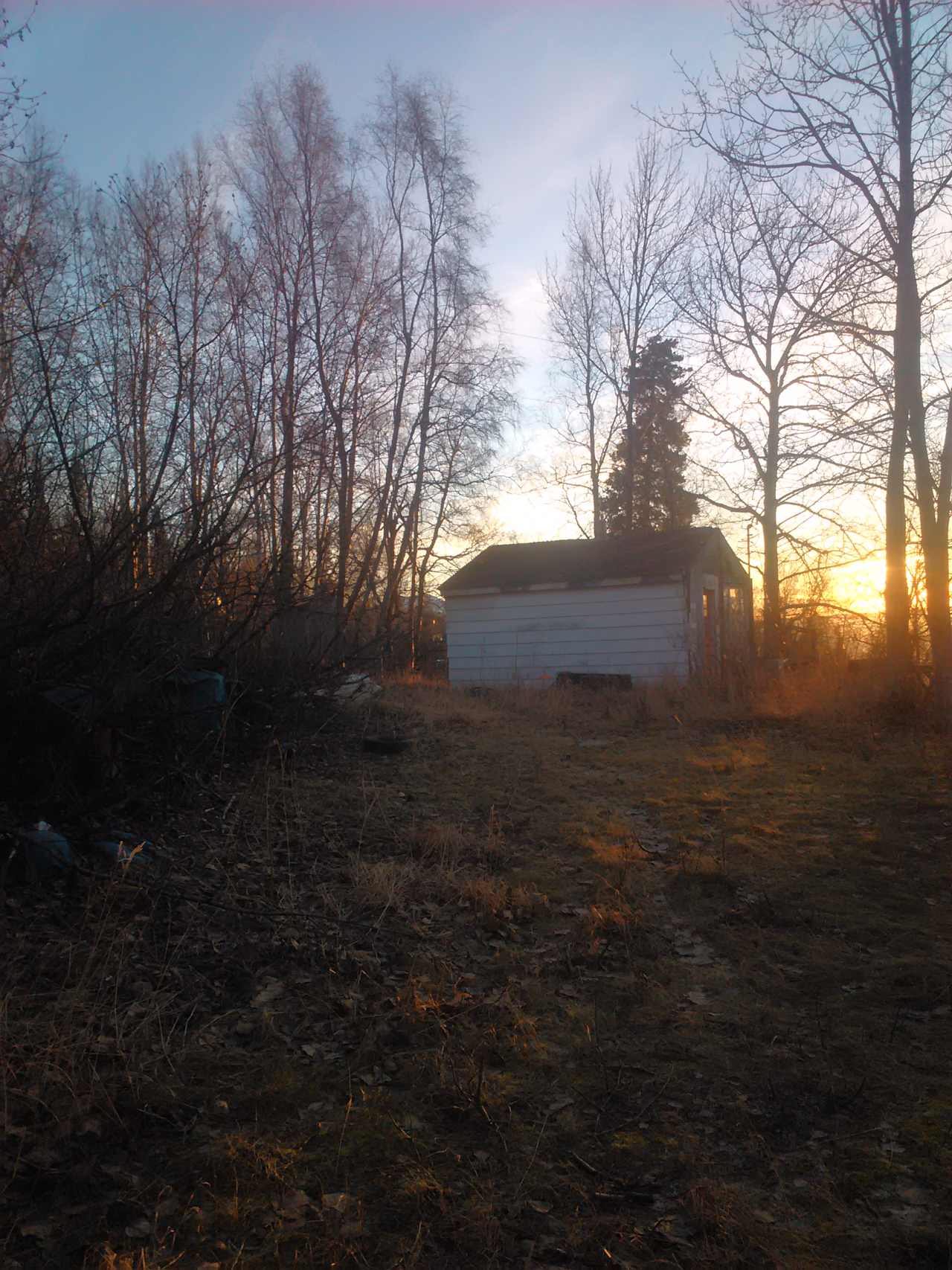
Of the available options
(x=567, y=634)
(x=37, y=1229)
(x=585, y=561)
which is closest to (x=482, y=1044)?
(x=37, y=1229)

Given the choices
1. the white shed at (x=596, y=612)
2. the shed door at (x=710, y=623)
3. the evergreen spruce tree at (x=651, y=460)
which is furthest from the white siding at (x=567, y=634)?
the evergreen spruce tree at (x=651, y=460)

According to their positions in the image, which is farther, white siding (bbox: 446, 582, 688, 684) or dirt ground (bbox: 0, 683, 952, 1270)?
white siding (bbox: 446, 582, 688, 684)

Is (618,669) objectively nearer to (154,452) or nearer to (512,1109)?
(154,452)

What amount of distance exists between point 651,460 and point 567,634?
12.0 m

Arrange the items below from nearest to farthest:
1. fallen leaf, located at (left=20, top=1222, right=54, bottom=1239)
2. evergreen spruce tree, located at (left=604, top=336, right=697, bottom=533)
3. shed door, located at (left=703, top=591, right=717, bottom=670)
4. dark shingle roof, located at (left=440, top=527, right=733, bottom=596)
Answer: fallen leaf, located at (left=20, top=1222, right=54, bottom=1239) < dark shingle roof, located at (left=440, top=527, right=733, bottom=596) < shed door, located at (left=703, top=591, right=717, bottom=670) < evergreen spruce tree, located at (left=604, top=336, right=697, bottom=533)

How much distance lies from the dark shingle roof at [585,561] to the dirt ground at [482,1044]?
11048 millimetres

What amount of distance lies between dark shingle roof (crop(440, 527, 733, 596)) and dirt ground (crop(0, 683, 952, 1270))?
11048mm

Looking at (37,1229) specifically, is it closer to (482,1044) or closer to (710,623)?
(482,1044)

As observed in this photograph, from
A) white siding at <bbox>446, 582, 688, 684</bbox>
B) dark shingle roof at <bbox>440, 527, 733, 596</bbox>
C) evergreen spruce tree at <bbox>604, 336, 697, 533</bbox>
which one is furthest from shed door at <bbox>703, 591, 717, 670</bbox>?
evergreen spruce tree at <bbox>604, 336, 697, 533</bbox>

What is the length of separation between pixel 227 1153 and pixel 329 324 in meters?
11.1

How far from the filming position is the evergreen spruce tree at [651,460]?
25.9 metres

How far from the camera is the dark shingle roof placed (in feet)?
57.7

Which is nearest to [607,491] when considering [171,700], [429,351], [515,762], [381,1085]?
[429,351]

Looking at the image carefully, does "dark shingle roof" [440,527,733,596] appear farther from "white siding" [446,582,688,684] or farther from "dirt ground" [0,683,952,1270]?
"dirt ground" [0,683,952,1270]
